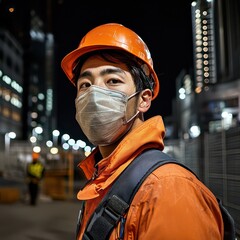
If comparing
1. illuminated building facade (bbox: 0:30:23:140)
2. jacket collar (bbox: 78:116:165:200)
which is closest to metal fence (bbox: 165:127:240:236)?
jacket collar (bbox: 78:116:165:200)

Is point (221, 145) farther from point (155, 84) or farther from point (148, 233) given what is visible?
point (148, 233)

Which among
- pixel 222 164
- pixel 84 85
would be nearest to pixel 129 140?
pixel 84 85

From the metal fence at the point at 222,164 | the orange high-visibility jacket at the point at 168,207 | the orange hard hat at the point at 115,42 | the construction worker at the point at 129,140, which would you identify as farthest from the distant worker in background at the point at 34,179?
the orange high-visibility jacket at the point at 168,207

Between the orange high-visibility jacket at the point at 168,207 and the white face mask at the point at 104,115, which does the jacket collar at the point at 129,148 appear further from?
the white face mask at the point at 104,115

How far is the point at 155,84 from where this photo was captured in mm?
2367

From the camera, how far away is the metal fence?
7.79m

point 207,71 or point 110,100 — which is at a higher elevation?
point 207,71

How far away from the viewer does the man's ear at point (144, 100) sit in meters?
2.04

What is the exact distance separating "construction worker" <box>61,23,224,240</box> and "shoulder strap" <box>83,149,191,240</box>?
0.03m

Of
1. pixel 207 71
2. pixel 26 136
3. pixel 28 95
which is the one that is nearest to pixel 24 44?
pixel 28 95

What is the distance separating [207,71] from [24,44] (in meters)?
53.0

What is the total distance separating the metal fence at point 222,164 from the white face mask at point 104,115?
6169mm

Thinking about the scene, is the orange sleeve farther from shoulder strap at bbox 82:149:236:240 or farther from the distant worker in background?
the distant worker in background

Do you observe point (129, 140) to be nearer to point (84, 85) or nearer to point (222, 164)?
point (84, 85)
